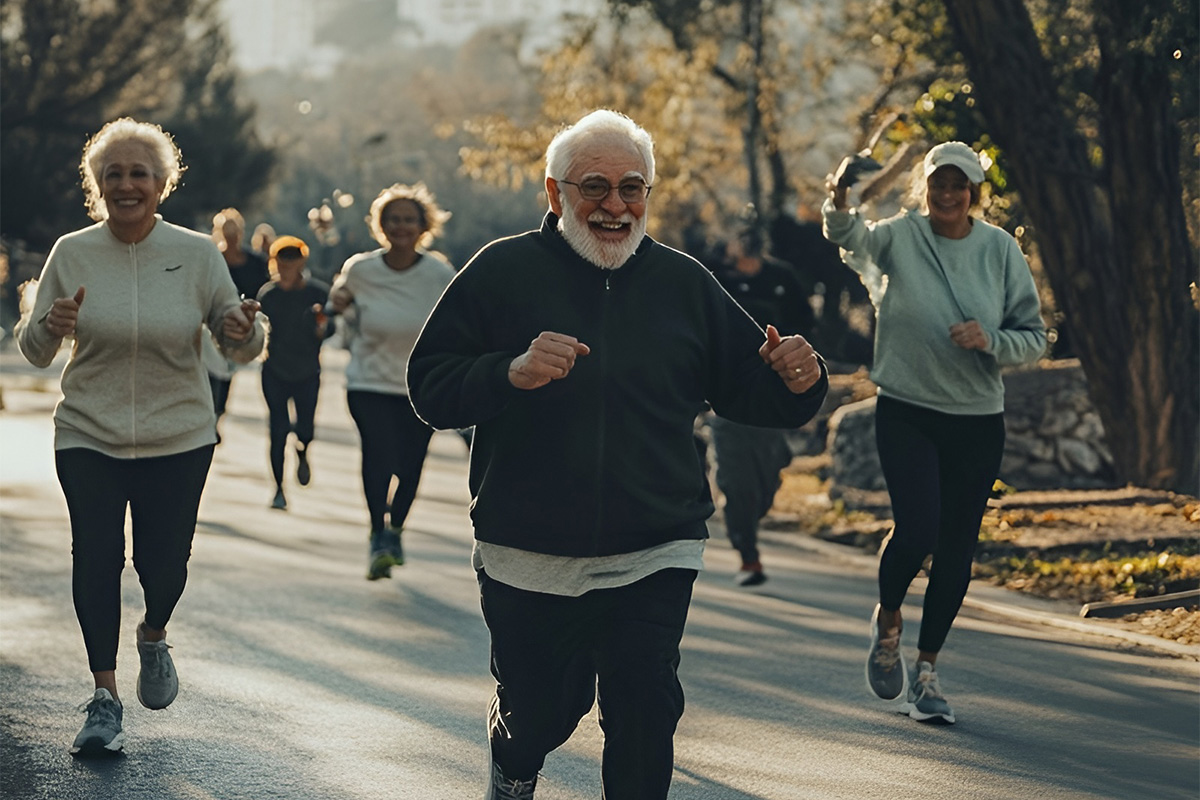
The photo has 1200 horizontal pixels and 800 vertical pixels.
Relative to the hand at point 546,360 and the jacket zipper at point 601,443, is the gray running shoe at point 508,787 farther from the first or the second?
the hand at point 546,360

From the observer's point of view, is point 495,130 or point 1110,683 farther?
point 495,130

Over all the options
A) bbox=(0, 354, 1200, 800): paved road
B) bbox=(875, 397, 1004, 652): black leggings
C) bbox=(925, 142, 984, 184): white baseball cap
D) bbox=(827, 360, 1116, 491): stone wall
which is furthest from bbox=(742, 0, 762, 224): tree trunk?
bbox=(875, 397, 1004, 652): black leggings

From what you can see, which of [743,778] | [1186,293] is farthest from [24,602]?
[1186,293]

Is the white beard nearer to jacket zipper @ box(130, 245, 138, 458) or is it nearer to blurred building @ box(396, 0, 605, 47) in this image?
jacket zipper @ box(130, 245, 138, 458)

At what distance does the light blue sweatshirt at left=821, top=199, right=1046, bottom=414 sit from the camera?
6.69 meters

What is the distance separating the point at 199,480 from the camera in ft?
20.0

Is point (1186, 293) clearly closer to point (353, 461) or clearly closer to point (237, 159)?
point (353, 461)

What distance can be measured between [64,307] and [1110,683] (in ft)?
13.9

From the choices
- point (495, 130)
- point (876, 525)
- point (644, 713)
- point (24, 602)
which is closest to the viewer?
point (644, 713)

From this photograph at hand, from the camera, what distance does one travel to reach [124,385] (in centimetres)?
596

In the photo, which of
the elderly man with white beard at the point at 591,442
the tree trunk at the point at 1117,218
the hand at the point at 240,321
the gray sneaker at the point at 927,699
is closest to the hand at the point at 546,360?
the elderly man with white beard at the point at 591,442

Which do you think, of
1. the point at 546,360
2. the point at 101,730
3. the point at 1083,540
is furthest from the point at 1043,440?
the point at 546,360

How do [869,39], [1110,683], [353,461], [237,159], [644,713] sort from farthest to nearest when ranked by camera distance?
[237,159] < [869,39] < [353,461] < [1110,683] < [644,713]

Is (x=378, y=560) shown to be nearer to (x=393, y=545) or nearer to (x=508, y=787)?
(x=393, y=545)
